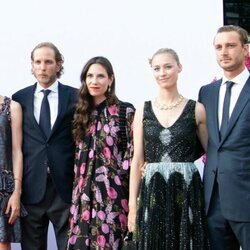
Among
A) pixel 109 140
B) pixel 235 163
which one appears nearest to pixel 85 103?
pixel 109 140

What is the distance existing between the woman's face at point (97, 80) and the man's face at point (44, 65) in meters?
0.23

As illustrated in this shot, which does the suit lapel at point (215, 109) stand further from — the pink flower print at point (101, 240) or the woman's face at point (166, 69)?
the pink flower print at point (101, 240)

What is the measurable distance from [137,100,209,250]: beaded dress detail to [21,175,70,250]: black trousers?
1.78ft

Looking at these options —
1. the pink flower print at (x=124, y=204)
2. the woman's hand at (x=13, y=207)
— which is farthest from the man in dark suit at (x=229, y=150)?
the woman's hand at (x=13, y=207)

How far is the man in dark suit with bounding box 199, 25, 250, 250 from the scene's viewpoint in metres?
2.38

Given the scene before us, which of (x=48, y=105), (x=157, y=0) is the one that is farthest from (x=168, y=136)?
(x=157, y=0)

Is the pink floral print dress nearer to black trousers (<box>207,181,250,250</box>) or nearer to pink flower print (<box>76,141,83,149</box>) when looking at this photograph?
pink flower print (<box>76,141,83,149</box>)

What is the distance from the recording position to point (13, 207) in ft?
9.27

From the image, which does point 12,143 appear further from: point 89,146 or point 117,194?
point 117,194

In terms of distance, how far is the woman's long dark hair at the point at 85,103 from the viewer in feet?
9.51

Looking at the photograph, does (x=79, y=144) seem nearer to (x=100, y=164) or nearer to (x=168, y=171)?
(x=100, y=164)

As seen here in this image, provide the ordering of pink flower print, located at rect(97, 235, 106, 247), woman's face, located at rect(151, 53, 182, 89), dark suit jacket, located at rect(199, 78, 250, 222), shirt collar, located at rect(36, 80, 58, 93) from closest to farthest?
dark suit jacket, located at rect(199, 78, 250, 222) → woman's face, located at rect(151, 53, 182, 89) → pink flower print, located at rect(97, 235, 106, 247) → shirt collar, located at rect(36, 80, 58, 93)

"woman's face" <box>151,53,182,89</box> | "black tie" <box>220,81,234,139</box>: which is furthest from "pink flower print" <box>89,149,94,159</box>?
"black tie" <box>220,81,234,139</box>

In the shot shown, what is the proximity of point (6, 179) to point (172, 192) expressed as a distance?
94 centimetres
